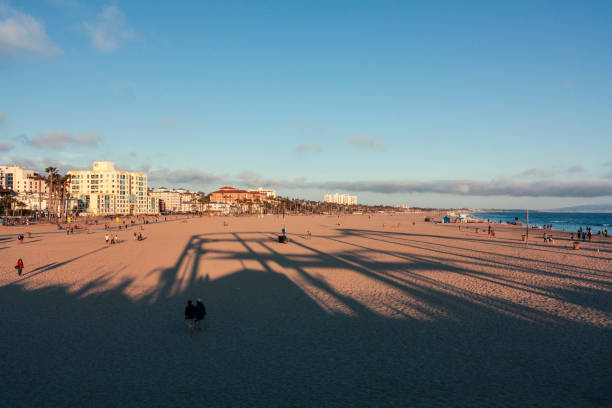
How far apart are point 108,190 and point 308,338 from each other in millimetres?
150640

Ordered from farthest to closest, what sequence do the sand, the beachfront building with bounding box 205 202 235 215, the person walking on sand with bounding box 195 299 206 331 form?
the beachfront building with bounding box 205 202 235 215 < the person walking on sand with bounding box 195 299 206 331 < the sand

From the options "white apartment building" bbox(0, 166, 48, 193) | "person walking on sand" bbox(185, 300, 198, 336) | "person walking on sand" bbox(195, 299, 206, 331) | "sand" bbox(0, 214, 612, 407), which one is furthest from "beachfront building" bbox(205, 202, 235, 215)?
"person walking on sand" bbox(185, 300, 198, 336)

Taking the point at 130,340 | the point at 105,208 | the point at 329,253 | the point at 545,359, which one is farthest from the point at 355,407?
the point at 105,208

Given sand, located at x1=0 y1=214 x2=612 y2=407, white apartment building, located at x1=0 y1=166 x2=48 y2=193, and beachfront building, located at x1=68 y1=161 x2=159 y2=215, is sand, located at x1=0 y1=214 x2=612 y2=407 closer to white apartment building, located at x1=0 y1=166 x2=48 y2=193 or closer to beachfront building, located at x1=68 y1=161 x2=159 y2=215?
beachfront building, located at x1=68 y1=161 x2=159 y2=215

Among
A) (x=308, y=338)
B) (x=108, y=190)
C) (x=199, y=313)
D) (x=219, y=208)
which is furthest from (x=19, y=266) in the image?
(x=219, y=208)

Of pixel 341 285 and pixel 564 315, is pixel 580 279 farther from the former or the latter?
pixel 341 285

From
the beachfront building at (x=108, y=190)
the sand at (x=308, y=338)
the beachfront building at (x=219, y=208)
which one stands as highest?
the beachfront building at (x=108, y=190)

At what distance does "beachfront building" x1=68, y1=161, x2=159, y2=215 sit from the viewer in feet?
432

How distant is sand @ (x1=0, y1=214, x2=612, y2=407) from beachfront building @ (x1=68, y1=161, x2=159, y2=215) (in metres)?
131

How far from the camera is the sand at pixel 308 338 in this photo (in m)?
6.73

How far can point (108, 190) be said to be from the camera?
452ft

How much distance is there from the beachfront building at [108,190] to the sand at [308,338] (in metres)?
131

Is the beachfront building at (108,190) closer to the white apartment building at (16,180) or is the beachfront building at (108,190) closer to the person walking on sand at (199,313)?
the white apartment building at (16,180)

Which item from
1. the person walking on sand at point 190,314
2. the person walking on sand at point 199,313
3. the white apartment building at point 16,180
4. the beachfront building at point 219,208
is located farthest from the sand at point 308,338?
the white apartment building at point 16,180
